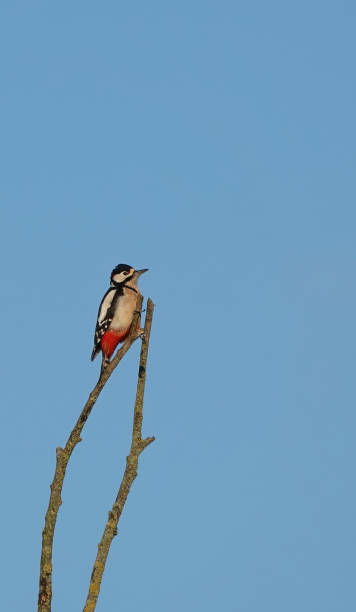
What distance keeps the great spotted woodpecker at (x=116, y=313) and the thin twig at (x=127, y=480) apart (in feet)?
13.8

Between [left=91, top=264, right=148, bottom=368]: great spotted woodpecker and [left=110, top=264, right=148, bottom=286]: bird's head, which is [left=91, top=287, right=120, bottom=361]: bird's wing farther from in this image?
[left=110, top=264, right=148, bottom=286]: bird's head

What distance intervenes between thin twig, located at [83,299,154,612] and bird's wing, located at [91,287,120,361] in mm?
4299

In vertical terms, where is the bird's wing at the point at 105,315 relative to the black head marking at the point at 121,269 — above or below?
below

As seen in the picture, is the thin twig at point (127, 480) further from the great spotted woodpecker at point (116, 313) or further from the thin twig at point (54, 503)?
the great spotted woodpecker at point (116, 313)

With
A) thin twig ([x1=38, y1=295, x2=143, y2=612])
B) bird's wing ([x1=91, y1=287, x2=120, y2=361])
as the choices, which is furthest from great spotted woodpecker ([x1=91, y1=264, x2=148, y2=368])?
thin twig ([x1=38, y1=295, x2=143, y2=612])

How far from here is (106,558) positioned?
5.72 metres

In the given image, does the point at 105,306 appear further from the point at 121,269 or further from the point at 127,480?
the point at 127,480

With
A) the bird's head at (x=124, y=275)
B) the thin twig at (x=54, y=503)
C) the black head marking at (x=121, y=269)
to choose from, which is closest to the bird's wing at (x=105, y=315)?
the bird's head at (x=124, y=275)

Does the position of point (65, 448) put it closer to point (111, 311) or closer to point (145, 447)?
point (145, 447)

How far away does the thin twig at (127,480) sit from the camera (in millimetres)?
5582

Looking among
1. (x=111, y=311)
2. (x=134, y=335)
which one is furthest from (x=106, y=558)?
(x=111, y=311)

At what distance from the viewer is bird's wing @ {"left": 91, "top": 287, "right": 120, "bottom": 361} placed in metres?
11.2

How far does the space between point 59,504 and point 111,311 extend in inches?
209

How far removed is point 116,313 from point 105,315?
16 centimetres
